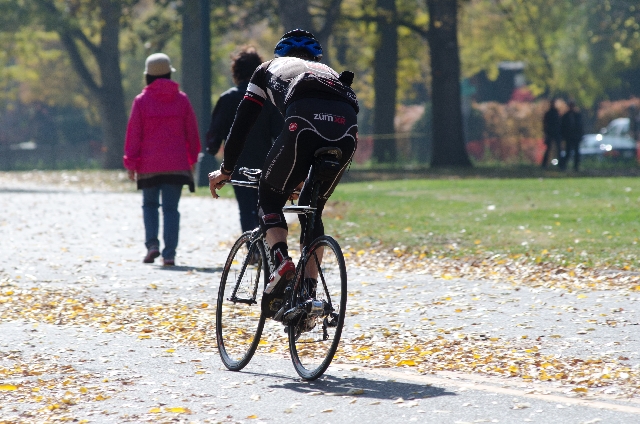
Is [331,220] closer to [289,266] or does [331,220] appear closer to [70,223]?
[70,223]

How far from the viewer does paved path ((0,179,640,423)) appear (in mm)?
5188

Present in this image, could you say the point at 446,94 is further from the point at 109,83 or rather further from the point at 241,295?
the point at 241,295

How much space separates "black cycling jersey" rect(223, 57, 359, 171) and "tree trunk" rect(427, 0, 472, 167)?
24.6m

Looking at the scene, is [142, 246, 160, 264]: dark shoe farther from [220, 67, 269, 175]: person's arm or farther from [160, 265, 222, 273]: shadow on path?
[220, 67, 269, 175]: person's arm

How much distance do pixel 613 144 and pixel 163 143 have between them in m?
31.3

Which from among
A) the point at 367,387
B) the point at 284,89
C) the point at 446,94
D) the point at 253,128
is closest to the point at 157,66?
the point at 253,128

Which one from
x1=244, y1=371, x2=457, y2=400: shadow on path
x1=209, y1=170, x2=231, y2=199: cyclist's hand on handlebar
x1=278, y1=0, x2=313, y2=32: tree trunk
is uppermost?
x1=278, y1=0, x2=313, y2=32: tree trunk

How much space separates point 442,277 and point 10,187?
19039 millimetres

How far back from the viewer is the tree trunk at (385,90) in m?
35.2

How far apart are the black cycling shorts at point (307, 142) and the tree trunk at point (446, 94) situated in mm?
24713

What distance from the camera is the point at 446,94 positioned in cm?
3045

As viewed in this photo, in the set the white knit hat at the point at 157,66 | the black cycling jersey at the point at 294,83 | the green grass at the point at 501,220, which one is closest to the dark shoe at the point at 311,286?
the black cycling jersey at the point at 294,83

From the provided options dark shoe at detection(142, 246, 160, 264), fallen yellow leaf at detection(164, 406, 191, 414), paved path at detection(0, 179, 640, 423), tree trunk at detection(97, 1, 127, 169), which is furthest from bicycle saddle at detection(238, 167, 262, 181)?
tree trunk at detection(97, 1, 127, 169)

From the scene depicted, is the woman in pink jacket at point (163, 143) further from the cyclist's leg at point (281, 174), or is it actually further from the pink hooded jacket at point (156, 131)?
the cyclist's leg at point (281, 174)
